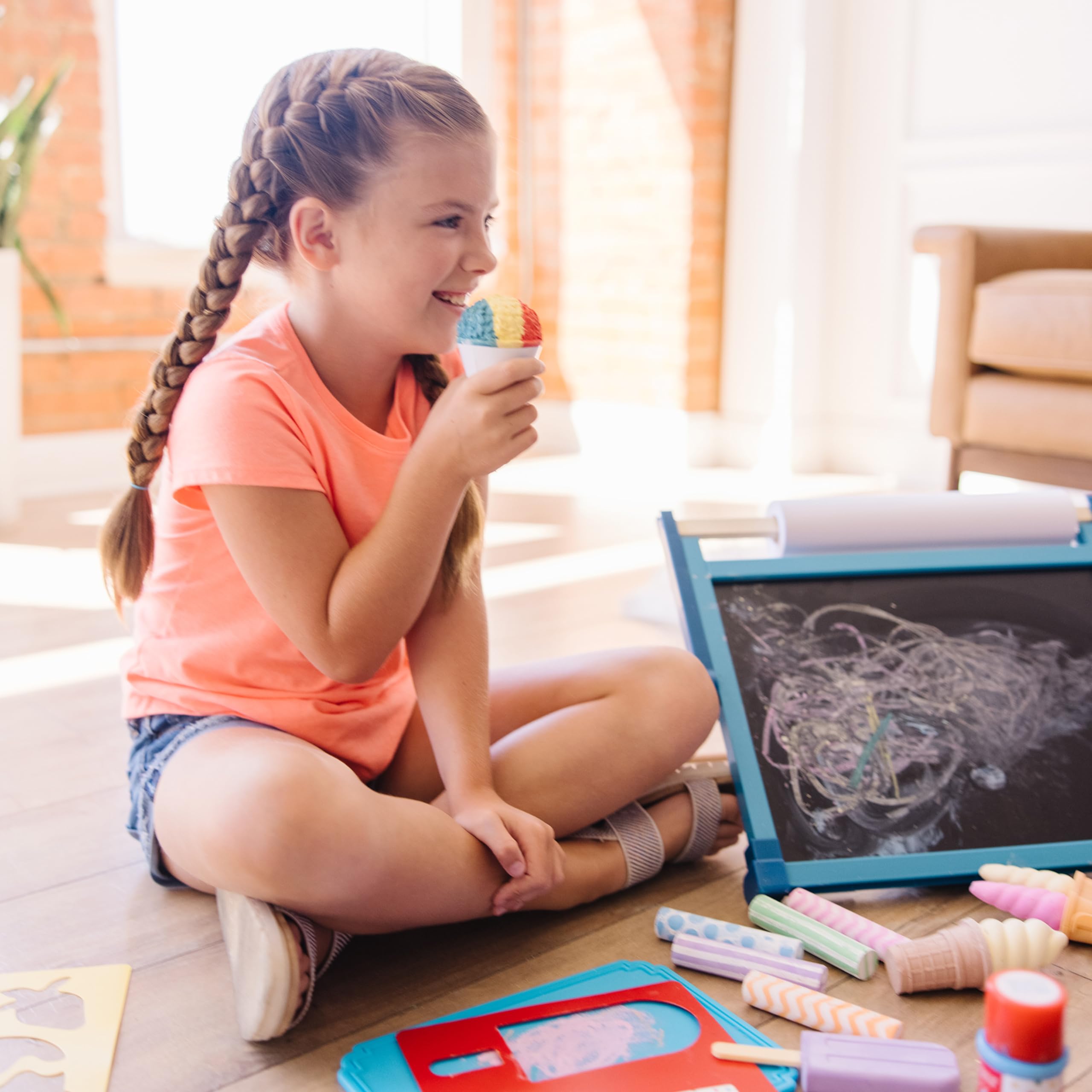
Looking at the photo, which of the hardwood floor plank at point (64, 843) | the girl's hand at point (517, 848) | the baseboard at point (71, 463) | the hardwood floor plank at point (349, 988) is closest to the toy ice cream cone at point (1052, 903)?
the hardwood floor plank at point (349, 988)

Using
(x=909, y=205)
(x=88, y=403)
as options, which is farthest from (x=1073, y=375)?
(x=88, y=403)

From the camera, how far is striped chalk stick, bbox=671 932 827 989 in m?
0.82

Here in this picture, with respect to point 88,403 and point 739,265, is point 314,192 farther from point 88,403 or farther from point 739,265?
point 739,265

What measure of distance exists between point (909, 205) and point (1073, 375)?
4.05 ft

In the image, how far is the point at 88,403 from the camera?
9.48ft

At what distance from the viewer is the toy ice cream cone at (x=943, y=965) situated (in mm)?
818

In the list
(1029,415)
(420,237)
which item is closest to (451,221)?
(420,237)

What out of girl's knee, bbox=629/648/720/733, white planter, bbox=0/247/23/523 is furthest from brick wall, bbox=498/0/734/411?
girl's knee, bbox=629/648/720/733

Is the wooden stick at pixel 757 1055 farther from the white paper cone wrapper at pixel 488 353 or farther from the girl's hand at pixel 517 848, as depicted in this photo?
the white paper cone wrapper at pixel 488 353

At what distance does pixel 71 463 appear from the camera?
9.34ft

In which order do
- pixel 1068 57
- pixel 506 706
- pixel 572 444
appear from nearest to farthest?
pixel 506 706 < pixel 1068 57 < pixel 572 444

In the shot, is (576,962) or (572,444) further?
(572,444)

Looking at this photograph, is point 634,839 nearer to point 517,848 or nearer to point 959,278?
point 517,848

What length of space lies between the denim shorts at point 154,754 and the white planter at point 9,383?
165 centimetres
